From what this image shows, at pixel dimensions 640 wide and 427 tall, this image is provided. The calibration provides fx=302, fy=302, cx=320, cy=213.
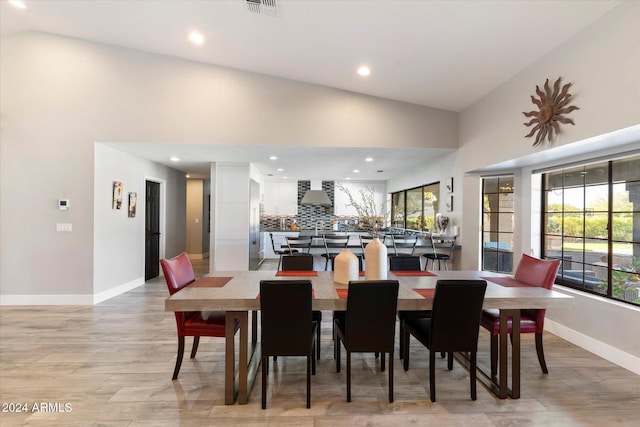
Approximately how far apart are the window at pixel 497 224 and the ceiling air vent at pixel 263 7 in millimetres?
3705

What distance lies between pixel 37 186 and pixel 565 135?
261 inches

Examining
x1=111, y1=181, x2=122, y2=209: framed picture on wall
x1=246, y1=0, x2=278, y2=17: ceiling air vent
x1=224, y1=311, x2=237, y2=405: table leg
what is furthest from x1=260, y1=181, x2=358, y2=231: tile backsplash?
x1=224, y1=311, x2=237, y2=405: table leg

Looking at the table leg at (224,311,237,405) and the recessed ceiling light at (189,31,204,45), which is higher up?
the recessed ceiling light at (189,31,204,45)

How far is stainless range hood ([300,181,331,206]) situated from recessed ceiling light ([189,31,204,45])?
5501mm

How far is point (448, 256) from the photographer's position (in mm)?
4848

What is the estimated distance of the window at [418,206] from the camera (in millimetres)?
6199

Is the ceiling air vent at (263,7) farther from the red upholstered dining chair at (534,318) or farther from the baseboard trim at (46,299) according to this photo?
the baseboard trim at (46,299)

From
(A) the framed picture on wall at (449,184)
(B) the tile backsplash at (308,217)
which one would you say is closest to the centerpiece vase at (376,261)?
(A) the framed picture on wall at (449,184)

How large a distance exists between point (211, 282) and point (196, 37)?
321 cm

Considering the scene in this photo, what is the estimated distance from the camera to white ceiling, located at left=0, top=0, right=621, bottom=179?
270 cm

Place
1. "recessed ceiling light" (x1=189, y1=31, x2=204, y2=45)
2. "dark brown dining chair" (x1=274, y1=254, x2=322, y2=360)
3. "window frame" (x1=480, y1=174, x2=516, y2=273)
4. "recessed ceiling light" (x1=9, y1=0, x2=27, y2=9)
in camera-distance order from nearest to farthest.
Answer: "dark brown dining chair" (x1=274, y1=254, x2=322, y2=360) < "recessed ceiling light" (x1=9, y1=0, x2=27, y2=9) < "recessed ceiling light" (x1=189, y1=31, x2=204, y2=45) < "window frame" (x1=480, y1=174, x2=516, y2=273)

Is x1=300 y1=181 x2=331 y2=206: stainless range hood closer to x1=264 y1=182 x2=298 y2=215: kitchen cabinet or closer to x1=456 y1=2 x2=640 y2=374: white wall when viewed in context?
x1=264 y1=182 x2=298 y2=215: kitchen cabinet

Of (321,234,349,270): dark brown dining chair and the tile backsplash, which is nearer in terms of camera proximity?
(321,234,349,270): dark brown dining chair

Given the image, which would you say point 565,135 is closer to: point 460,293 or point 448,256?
point 460,293
